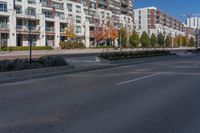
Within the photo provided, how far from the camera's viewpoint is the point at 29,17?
67.8 m

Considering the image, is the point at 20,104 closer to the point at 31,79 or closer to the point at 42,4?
the point at 31,79

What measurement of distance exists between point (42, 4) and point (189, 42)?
380ft

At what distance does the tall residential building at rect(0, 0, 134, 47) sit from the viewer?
63.0 m

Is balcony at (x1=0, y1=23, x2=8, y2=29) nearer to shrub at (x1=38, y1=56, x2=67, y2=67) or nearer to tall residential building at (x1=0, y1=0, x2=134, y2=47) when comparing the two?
tall residential building at (x1=0, y1=0, x2=134, y2=47)

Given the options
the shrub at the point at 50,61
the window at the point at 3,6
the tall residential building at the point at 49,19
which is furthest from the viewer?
the tall residential building at the point at 49,19

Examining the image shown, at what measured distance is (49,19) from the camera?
75.2 m

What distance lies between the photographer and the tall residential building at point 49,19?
207 ft

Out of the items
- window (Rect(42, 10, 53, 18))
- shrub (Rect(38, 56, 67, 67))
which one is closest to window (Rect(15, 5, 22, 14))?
window (Rect(42, 10, 53, 18))

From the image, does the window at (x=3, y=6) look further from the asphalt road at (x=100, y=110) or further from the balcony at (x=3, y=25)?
the asphalt road at (x=100, y=110)

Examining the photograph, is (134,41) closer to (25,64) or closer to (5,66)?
(25,64)

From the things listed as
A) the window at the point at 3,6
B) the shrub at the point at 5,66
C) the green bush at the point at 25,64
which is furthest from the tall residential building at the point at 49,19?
the shrub at the point at 5,66

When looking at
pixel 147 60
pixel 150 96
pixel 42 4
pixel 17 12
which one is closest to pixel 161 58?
pixel 147 60

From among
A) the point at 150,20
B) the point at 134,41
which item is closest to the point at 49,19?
the point at 134,41

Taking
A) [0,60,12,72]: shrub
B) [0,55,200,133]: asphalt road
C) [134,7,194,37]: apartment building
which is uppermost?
[134,7,194,37]: apartment building
